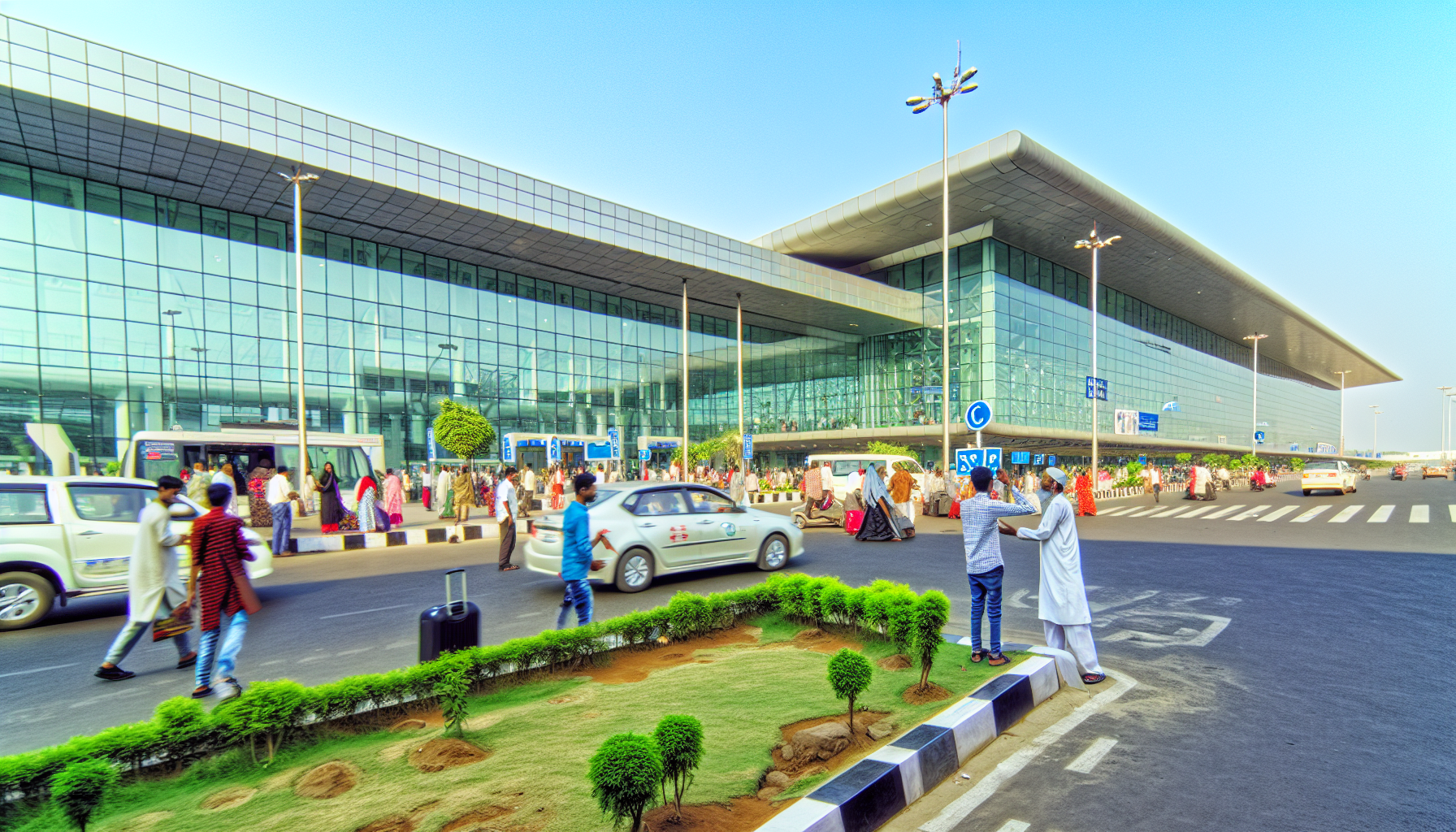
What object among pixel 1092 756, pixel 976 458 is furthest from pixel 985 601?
pixel 976 458

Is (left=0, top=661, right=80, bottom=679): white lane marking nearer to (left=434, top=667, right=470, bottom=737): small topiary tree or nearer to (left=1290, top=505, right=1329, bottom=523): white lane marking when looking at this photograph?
(left=434, top=667, right=470, bottom=737): small topiary tree

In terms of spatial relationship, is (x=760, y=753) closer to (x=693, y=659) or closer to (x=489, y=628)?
A: (x=693, y=659)

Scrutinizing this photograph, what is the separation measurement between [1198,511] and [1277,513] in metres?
2.14

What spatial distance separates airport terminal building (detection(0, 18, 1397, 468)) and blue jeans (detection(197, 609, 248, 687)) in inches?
831

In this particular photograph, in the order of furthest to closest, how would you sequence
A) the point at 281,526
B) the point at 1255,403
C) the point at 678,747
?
the point at 1255,403
the point at 281,526
the point at 678,747

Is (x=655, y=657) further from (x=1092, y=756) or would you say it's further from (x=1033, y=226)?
(x=1033, y=226)

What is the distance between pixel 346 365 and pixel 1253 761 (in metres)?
33.0

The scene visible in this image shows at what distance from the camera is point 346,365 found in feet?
99.0

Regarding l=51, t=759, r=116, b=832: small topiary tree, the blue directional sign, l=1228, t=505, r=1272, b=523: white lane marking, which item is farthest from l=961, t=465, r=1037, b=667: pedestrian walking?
l=1228, t=505, r=1272, b=523: white lane marking

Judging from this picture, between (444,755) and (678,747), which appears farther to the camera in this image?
(444,755)

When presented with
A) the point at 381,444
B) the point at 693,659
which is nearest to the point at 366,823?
the point at 693,659

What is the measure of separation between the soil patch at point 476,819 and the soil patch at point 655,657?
199 cm

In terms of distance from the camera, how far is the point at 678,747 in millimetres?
3066

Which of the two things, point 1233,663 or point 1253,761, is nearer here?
point 1253,761
